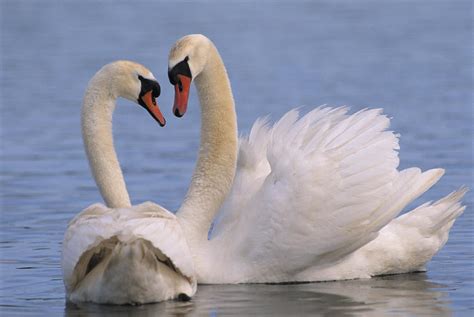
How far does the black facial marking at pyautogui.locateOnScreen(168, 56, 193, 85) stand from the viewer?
10547 millimetres

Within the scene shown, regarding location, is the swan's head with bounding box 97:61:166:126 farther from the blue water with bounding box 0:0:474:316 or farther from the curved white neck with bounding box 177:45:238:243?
the blue water with bounding box 0:0:474:316

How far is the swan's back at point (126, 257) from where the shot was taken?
9.27 metres

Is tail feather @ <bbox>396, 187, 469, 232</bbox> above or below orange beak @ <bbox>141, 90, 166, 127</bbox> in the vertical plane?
below

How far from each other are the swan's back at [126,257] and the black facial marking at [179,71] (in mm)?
1164

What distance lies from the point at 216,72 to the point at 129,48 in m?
17.8

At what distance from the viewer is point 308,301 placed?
32.3 feet

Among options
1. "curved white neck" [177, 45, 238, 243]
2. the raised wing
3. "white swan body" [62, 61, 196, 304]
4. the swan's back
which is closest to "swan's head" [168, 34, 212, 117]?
"curved white neck" [177, 45, 238, 243]

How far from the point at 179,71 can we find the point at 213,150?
698 millimetres

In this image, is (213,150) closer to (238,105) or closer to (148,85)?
(148,85)

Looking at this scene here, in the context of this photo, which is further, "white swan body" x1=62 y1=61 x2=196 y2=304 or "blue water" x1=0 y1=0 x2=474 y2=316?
"blue water" x1=0 y1=0 x2=474 y2=316

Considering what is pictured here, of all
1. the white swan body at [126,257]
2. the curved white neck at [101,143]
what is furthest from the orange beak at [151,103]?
the white swan body at [126,257]

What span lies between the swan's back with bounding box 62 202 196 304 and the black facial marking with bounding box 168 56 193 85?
1.16 metres

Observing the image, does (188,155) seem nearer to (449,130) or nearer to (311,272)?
(449,130)

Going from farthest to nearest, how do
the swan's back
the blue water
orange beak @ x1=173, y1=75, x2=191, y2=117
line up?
orange beak @ x1=173, y1=75, x2=191, y2=117 < the blue water < the swan's back
